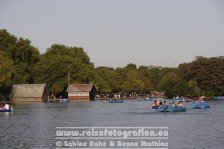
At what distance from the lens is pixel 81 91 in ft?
372

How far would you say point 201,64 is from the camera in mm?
120188

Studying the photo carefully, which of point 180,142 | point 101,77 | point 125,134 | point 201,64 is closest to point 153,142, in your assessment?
point 180,142

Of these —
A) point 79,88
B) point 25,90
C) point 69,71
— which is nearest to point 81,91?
point 79,88

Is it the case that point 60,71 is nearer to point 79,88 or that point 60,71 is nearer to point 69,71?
point 69,71

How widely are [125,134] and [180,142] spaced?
16.9 feet

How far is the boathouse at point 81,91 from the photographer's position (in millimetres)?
111800

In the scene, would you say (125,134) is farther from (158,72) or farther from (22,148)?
(158,72)

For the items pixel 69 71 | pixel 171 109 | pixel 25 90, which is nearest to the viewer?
pixel 171 109

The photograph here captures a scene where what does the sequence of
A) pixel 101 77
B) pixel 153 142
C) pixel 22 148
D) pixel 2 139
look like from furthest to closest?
pixel 101 77, pixel 2 139, pixel 153 142, pixel 22 148

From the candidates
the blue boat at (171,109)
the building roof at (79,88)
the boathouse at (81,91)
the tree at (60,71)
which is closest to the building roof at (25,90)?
the tree at (60,71)

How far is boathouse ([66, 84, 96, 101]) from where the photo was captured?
111800mm

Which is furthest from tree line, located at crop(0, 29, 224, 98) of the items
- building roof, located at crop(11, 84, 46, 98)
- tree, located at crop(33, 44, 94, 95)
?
building roof, located at crop(11, 84, 46, 98)

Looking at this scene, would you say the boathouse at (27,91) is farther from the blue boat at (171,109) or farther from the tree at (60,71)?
the blue boat at (171,109)

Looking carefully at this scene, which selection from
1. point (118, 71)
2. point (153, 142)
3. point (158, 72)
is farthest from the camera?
point (158, 72)
